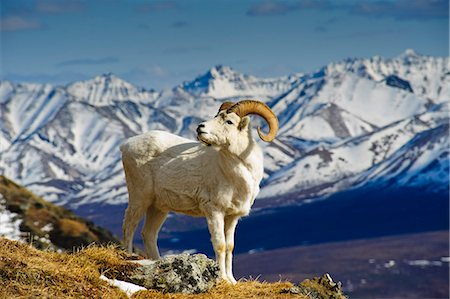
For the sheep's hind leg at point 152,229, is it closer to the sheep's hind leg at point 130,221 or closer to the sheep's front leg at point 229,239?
the sheep's hind leg at point 130,221

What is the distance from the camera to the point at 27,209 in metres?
71.2

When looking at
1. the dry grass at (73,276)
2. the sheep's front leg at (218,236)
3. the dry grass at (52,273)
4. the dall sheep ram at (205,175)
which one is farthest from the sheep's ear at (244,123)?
the dry grass at (52,273)

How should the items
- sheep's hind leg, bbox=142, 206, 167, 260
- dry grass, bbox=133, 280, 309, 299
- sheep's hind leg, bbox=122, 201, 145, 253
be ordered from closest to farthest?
dry grass, bbox=133, 280, 309, 299 < sheep's hind leg, bbox=122, 201, 145, 253 < sheep's hind leg, bbox=142, 206, 167, 260

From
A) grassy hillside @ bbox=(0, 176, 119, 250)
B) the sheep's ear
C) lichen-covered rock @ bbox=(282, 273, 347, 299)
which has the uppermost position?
the sheep's ear

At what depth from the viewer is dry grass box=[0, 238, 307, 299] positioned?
670 inches

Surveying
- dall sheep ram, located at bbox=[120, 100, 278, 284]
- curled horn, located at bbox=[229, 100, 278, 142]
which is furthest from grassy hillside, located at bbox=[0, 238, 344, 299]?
curled horn, located at bbox=[229, 100, 278, 142]

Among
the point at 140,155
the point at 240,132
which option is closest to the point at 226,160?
the point at 240,132

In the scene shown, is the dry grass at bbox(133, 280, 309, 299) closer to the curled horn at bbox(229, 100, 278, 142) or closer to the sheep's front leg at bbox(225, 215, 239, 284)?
the sheep's front leg at bbox(225, 215, 239, 284)

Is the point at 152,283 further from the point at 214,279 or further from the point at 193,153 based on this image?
the point at 193,153

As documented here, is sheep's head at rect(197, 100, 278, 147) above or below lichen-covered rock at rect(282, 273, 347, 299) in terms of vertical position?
above

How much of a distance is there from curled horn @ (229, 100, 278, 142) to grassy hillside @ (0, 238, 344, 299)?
4221 mm

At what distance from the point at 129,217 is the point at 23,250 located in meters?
4.79

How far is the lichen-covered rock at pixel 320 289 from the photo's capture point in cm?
2051

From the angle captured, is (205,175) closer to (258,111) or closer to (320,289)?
(258,111)
